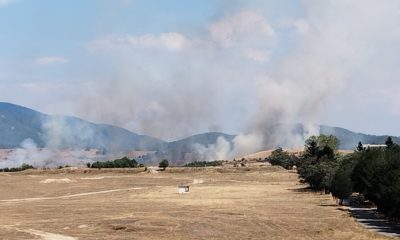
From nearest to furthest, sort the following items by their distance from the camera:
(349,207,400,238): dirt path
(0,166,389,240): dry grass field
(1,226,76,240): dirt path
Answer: (1,226,76,240): dirt path → (0,166,389,240): dry grass field → (349,207,400,238): dirt path

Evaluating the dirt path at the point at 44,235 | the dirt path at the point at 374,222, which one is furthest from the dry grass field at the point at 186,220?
the dirt path at the point at 374,222

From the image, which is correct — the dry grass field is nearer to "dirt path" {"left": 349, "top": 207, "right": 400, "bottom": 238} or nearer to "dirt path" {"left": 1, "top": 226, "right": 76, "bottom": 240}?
"dirt path" {"left": 1, "top": 226, "right": 76, "bottom": 240}

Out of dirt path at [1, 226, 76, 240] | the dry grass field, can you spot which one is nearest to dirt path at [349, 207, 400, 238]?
the dry grass field

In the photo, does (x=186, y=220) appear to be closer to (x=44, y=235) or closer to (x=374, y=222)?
(x=44, y=235)

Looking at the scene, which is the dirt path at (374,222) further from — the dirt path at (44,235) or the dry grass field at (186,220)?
the dirt path at (44,235)

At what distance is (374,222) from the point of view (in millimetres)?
62781

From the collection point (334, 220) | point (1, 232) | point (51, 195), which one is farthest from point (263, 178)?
point (1, 232)

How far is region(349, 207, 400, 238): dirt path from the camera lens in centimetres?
5422

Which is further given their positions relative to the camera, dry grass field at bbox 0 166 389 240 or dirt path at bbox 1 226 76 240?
dry grass field at bbox 0 166 389 240

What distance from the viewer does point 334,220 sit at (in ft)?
210

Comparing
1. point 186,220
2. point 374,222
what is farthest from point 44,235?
point 374,222

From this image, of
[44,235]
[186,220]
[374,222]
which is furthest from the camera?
[186,220]

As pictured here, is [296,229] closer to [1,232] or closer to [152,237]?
[152,237]

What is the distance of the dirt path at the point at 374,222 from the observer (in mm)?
54219
